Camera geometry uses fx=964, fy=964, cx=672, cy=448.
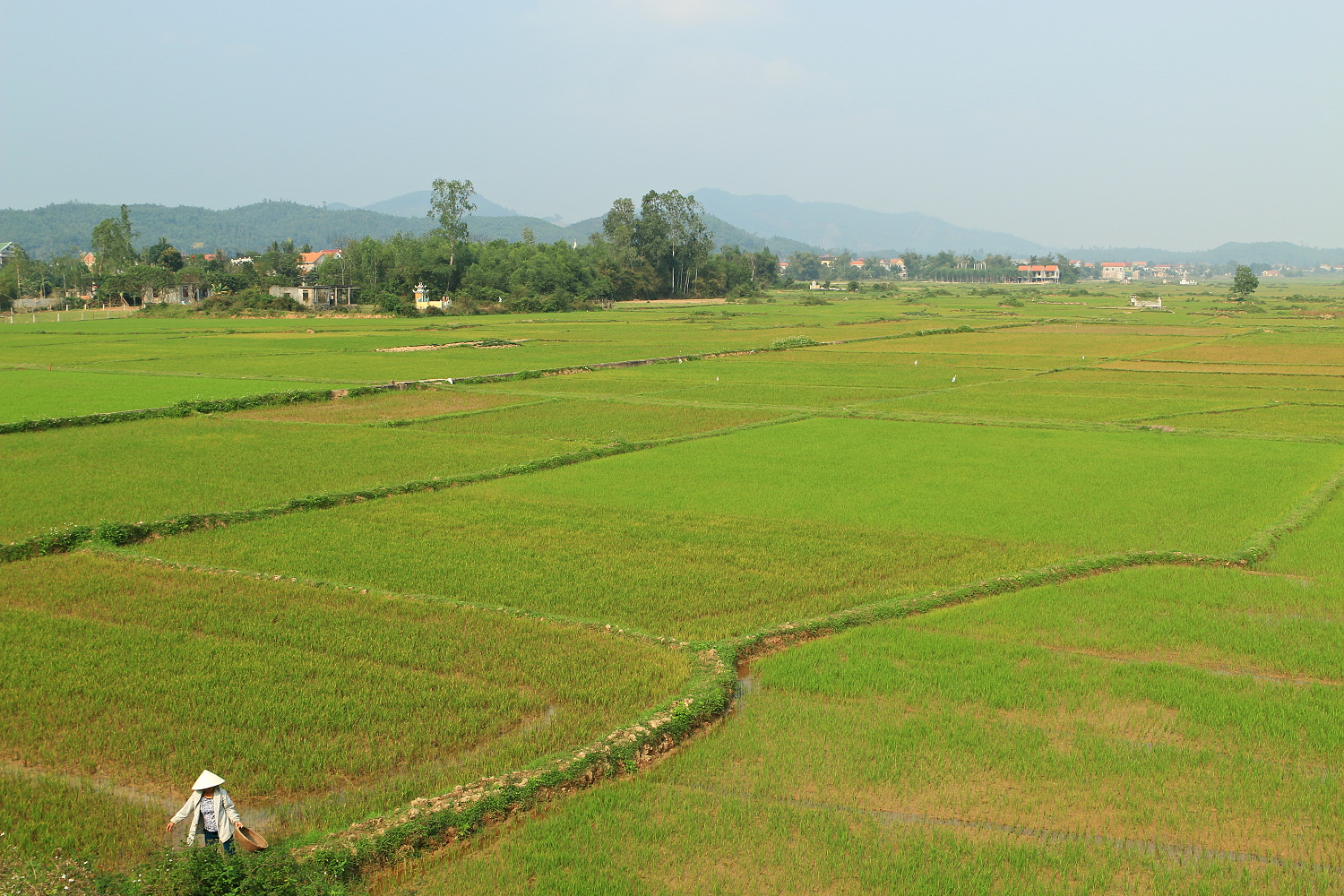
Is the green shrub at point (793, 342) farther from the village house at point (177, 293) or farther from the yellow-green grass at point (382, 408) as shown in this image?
the village house at point (177, 293)

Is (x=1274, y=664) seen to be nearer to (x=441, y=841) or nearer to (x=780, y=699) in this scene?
(x=780, y=699)

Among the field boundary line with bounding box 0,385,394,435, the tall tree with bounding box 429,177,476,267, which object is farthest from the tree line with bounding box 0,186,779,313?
the field boundary line with bounding box 0,385,394,435

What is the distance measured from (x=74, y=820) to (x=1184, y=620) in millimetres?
8780

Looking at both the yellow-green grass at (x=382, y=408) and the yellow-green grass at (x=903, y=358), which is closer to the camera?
the yellow-green grass at (x=382, y=408)

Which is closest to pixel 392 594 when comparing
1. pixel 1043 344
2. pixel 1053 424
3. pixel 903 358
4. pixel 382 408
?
pixel 382 408

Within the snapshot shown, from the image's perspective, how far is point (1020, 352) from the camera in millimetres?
38750

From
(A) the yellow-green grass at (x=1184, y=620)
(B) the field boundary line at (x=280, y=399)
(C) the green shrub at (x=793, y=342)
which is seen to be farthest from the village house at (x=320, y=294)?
(A) the yellow-green grass at (x=1184, y=620)

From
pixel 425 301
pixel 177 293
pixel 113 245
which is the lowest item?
pixel 425 301

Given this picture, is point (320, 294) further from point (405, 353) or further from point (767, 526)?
point (767, 526)

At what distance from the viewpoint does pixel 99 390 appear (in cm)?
2444

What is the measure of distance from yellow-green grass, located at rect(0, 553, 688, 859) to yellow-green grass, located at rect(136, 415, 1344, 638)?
2.77 feet

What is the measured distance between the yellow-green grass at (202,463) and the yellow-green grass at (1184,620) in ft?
29.7

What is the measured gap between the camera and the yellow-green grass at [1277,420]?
66.3 feet

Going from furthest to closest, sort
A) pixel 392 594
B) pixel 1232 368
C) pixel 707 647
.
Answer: pixel 1232 368
pixel 392 594
pixel 707 647
